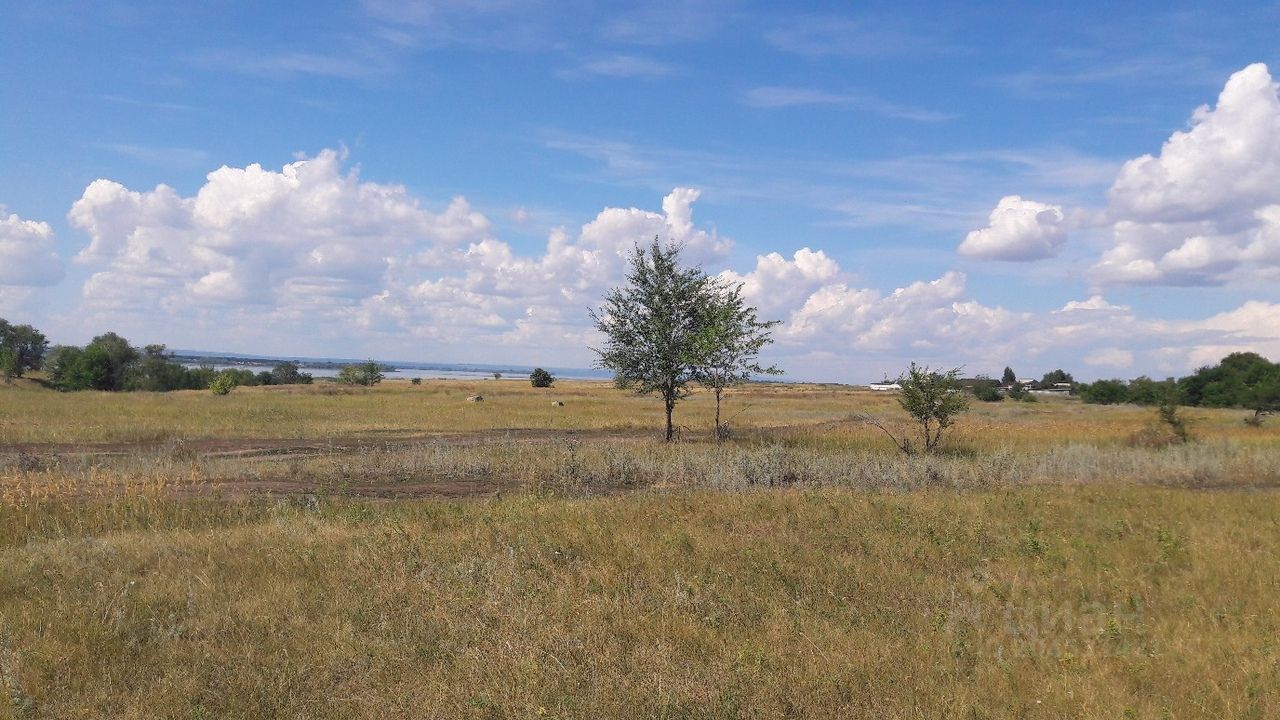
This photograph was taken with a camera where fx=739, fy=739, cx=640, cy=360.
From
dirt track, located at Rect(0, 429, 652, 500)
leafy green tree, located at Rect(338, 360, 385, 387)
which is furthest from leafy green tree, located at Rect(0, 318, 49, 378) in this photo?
dirt track, located at Rect(0, 429, 652, 500)

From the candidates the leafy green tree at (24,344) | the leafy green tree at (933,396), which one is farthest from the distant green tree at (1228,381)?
the leafy green tree at (24,344)

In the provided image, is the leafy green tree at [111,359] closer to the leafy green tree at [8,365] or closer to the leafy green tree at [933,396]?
the leafy green tree at [8,365]

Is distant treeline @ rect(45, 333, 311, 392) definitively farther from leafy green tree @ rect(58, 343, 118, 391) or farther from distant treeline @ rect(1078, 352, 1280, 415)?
distant treeline @ rect(1078, 352, 1280, 415)

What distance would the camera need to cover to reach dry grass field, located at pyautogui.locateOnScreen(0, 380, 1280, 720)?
6.11 m

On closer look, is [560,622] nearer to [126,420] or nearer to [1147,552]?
[1147,552]

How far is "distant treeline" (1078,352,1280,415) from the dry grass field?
46.4 meters

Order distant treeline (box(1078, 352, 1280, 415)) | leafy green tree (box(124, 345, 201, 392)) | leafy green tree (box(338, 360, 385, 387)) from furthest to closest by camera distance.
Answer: leafy green tree (box(338, 360, 385, 387)) → leafy green tree (box(124, 345, 201, 392)) → distant treeline (box(1078, 352, 1280, 415))

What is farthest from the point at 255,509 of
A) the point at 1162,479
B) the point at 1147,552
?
the point at 1162,479

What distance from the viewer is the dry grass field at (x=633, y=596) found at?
611cm

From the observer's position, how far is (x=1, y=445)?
25.0 m

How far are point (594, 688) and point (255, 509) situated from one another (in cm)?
964

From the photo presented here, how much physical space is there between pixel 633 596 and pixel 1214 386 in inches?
2926

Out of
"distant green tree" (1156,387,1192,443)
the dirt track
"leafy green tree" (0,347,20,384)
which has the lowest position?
the dirt track

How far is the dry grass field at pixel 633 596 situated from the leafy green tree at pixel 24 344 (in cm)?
10543
